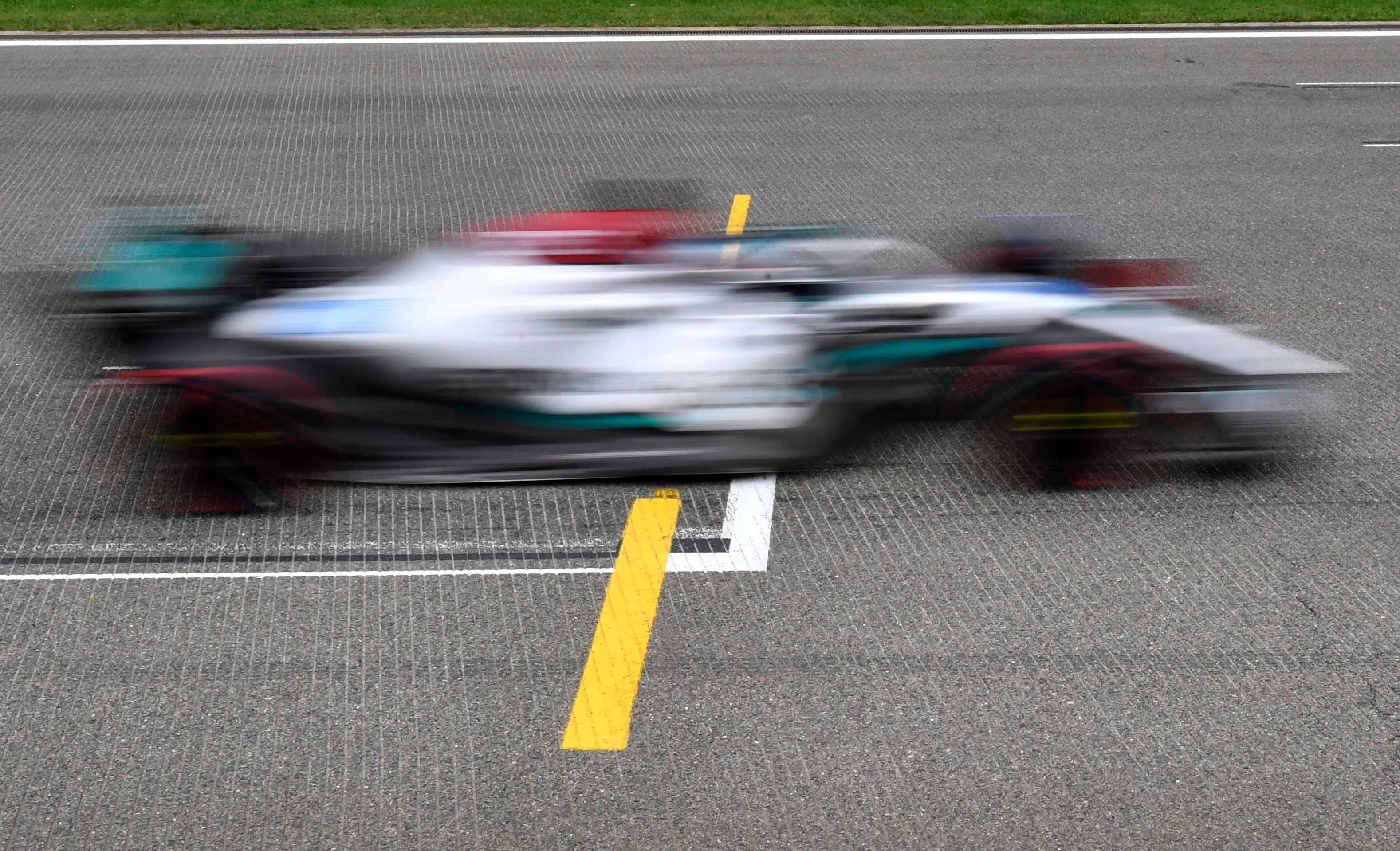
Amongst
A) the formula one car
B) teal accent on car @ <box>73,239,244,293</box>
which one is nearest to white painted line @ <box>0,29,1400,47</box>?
the formula one car

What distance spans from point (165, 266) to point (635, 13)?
397 inches

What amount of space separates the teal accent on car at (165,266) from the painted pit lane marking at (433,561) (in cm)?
109

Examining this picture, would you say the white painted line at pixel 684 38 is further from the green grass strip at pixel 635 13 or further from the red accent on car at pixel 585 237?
the red accent on car at pixel 585 237

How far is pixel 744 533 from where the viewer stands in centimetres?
550

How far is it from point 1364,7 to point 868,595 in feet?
44.6

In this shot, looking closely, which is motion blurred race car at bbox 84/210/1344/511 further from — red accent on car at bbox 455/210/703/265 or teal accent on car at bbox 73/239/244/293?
teal accent on car at bbox 73/239/244/293

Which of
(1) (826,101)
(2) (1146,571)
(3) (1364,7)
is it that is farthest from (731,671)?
(3) (1364,7)

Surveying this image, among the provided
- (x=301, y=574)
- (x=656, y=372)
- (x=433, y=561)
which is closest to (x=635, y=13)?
(x=656, y=372)

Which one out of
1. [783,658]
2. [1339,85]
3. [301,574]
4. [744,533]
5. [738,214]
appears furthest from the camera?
[1339,85]

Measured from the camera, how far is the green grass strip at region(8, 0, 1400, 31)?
14430 millimetres

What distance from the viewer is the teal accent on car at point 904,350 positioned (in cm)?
577

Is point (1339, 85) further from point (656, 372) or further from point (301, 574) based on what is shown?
point (301, 574)

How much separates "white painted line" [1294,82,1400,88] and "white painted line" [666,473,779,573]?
30.2ft

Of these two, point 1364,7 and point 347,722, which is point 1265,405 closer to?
point 347,722
